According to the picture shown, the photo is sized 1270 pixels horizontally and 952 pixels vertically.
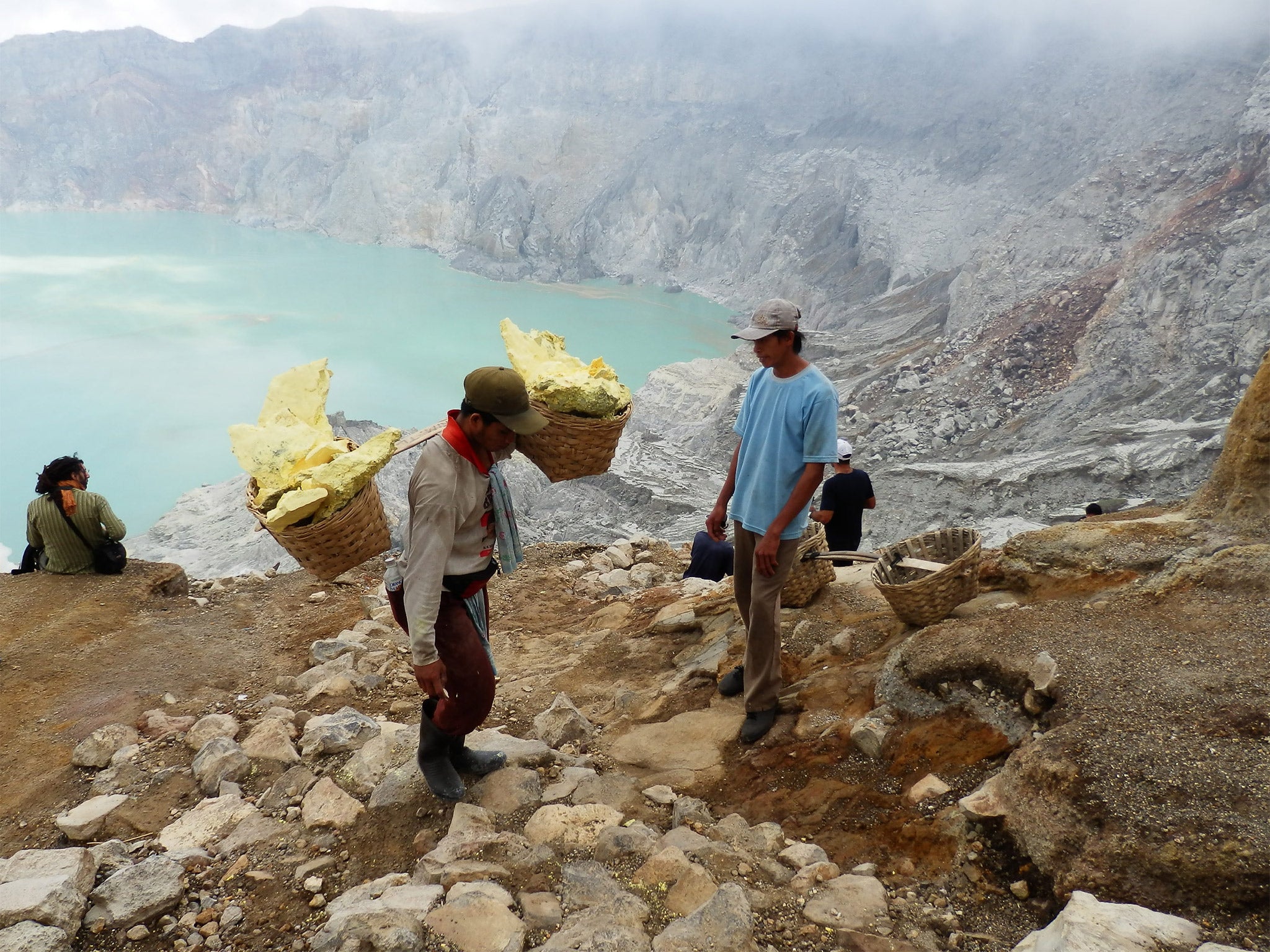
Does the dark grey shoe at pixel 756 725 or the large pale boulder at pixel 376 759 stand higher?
the dark grey shoe at pixel 756 725

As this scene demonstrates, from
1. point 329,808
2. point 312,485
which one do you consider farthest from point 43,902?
point 312,485

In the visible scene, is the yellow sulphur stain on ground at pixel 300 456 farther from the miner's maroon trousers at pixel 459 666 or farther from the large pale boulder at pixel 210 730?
the large pale boulder at pixel 210 730

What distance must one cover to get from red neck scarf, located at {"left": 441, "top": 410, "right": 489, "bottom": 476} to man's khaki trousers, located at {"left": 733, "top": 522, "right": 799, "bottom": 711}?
1088mm

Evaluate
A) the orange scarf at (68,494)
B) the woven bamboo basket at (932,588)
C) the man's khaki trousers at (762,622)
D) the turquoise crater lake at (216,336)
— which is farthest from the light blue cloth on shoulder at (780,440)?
the turquoise crater lake at (216,336)

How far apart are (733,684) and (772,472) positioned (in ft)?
3.29

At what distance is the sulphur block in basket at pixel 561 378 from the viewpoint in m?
2.56

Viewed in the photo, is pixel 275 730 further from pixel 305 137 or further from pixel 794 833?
pixel 305 137

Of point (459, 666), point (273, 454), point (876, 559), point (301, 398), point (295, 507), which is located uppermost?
point (301, 398)

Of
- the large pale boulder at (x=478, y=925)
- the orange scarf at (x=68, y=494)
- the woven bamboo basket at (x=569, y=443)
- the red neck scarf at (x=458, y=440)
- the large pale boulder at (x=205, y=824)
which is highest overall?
the red neck scarf at (x=458, y=440)

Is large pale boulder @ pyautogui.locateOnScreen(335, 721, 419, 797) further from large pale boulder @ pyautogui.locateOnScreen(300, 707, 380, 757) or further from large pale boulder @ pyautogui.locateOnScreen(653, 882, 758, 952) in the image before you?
large pale boulder @ pyautogui.locateOnScreen(653, 882, 758, 952)

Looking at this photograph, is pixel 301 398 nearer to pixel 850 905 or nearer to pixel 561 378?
pixel 561 378

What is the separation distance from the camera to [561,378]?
8.50 feet

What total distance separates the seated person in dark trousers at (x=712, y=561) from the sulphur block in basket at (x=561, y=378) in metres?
2.07

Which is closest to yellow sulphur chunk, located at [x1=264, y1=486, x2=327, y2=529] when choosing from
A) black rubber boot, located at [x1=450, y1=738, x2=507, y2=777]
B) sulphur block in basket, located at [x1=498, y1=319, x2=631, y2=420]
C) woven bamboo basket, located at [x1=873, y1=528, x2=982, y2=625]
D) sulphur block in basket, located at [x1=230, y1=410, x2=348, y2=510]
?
sulphur block in basket, located at [x1=230, y1=410, x2=348, y2=510]
